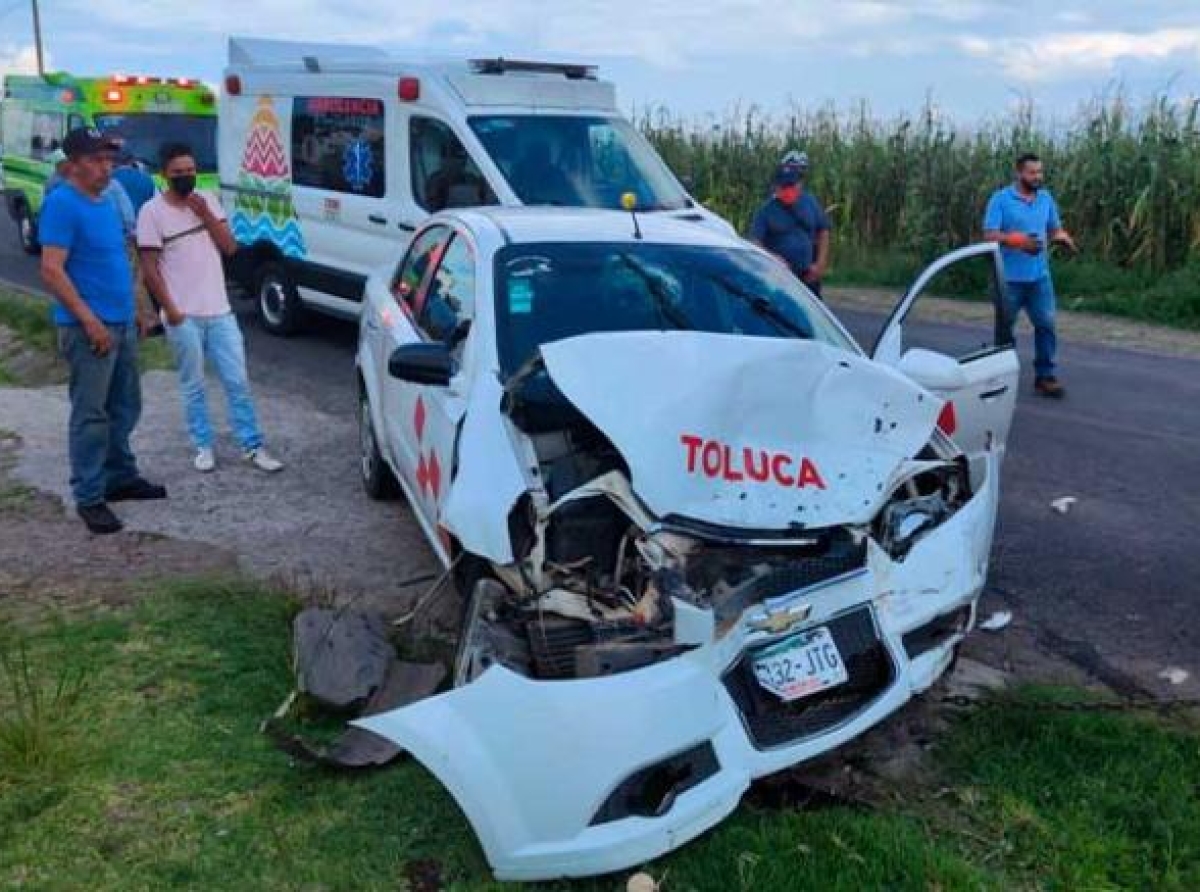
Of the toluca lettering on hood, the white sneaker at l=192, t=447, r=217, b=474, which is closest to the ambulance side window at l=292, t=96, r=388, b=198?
the white sneaker at l=192, t=447, r=217, b=474

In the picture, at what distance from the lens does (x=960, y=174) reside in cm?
1590

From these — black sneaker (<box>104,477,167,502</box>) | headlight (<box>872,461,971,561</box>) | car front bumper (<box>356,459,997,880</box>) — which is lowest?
black sneaker (<box>104,477,167,502</box>)

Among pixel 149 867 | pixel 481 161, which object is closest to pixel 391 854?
pixel 149 867

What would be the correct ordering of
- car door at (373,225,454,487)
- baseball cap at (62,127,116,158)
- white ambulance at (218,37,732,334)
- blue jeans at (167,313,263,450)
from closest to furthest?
car door at (373,225,454,487)
baseball cap at (62,127,116,158)
blue jeans at (167,313,263,450)
white ambulance at (218,37,732,334)

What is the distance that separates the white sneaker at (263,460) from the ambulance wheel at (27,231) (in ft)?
38.9

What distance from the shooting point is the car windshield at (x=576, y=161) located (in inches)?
349

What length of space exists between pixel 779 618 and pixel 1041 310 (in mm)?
6499

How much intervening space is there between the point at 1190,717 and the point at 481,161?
6153mm

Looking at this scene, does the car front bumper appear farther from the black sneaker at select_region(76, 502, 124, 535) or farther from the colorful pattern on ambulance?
the colorful pattern on ambulance

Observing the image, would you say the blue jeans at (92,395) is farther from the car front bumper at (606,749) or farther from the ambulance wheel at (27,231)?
the ambulance wheel at (27,231)

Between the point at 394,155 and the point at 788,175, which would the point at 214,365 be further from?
the point at 788,175

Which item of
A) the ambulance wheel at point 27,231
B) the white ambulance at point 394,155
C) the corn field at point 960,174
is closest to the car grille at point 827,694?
the white ambulance at point 394,155

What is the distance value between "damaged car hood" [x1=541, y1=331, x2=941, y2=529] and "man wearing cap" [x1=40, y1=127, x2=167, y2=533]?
9.85 ft

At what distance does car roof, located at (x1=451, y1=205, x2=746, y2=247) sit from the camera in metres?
5.04
